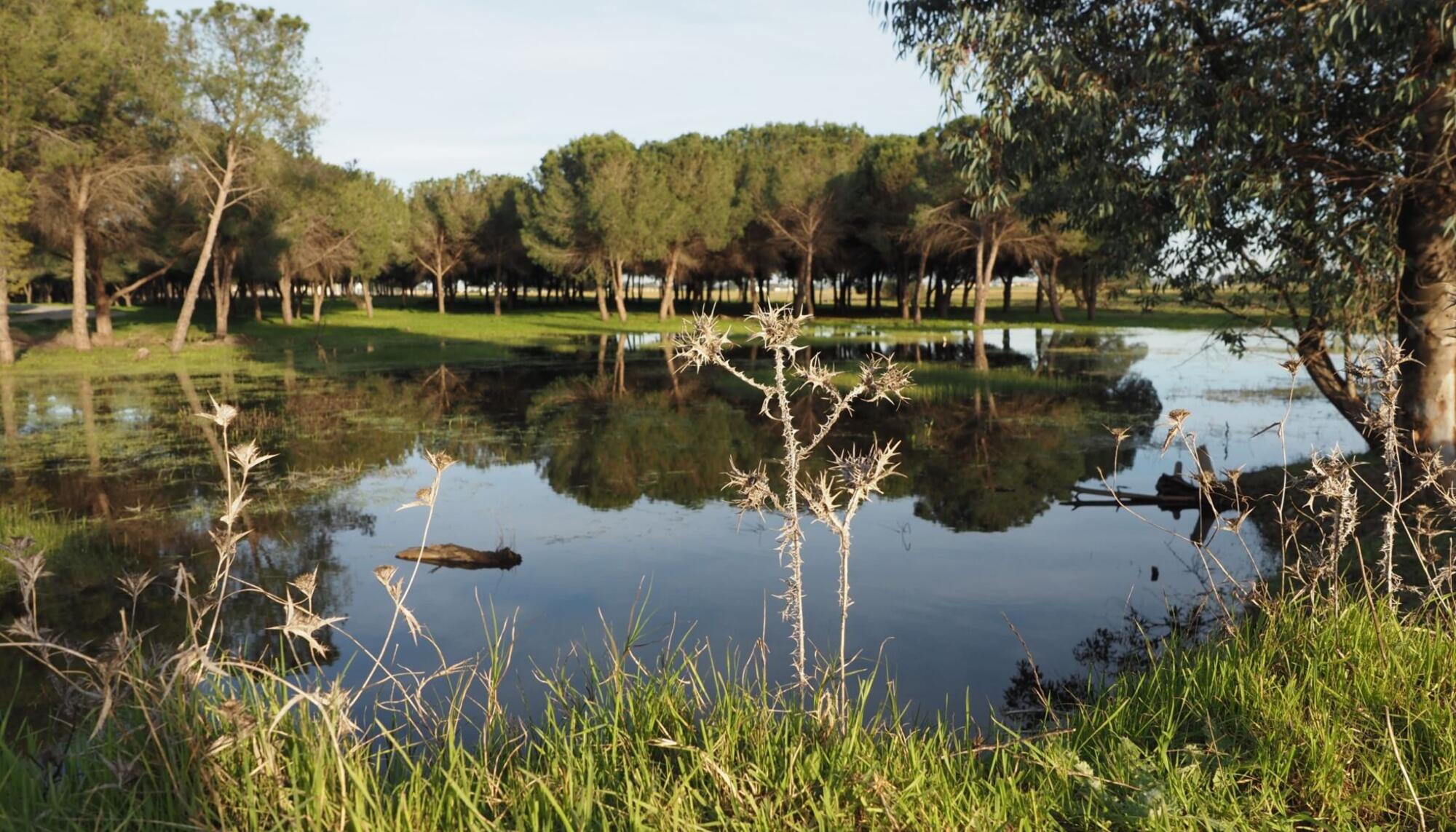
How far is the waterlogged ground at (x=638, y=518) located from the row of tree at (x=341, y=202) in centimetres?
347

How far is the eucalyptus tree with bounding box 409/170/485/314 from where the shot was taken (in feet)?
245

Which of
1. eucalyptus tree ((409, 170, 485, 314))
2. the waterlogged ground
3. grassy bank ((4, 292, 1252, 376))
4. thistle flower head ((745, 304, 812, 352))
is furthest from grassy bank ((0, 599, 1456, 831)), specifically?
eucalyptus tree ((409, 170, 485, 314))

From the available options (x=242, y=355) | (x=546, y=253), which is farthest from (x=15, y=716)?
(x=546, y=253)

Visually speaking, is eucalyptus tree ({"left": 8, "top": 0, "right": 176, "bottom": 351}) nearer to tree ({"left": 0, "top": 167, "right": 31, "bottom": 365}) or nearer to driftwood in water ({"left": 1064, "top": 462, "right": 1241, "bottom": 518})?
tree ({"left": 0, "top": 167, "right": 31, "bottom": 365})

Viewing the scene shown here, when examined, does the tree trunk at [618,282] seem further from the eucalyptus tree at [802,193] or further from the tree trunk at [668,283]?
the eucalyptus tree at [802,193]

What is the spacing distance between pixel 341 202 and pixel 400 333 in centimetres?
1005

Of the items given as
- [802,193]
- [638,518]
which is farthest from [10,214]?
[802,193]

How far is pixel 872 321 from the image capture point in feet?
222

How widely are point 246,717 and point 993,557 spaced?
8.80 m

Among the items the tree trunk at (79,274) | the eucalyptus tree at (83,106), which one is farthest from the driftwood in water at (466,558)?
the tree trunk at (79,274)

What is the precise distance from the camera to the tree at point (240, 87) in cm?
3394

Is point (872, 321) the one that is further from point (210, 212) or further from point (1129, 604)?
point (1129, 604)

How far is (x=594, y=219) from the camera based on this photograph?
192ft

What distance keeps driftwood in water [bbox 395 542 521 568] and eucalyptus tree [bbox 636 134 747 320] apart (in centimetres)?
4963
